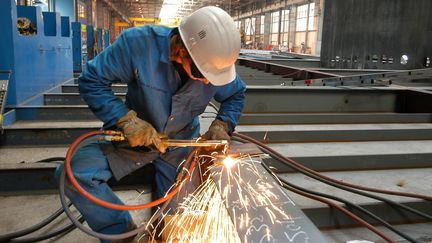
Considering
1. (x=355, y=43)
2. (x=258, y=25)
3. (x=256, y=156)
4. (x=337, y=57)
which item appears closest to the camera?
(x=256, y=156)

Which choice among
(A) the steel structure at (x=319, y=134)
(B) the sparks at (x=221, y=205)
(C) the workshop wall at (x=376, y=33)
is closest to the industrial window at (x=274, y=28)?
(C) the workshop wall at (x=376, y=33)

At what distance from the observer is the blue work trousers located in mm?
1727

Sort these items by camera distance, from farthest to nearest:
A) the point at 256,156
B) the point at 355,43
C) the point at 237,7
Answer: the point at 237,7 < the point at 355,43 < the point at 256,156

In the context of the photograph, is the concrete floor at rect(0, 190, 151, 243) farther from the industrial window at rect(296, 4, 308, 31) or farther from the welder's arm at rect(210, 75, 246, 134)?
the industrial window at rect(296, 4, 308, 31)

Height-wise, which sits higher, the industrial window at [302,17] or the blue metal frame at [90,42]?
the industrial window at [302,17]

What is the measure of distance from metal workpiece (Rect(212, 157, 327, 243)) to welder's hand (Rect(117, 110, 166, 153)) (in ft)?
1.23

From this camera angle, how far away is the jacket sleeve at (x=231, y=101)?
7.18 ft

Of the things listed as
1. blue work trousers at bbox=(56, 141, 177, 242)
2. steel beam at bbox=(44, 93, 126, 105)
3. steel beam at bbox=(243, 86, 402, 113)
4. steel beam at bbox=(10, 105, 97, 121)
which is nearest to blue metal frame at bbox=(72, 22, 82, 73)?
steel beam at bbox=(44, 93, 126, 105)

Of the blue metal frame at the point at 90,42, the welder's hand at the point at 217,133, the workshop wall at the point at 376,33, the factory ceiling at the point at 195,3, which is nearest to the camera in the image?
the welder's hand at the point at 217,133

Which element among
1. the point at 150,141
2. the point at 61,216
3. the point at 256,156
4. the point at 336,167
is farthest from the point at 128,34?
the point at 336,167

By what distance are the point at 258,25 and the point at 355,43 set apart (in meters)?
27.3

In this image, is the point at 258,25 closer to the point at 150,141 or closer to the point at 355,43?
the point at 355,43

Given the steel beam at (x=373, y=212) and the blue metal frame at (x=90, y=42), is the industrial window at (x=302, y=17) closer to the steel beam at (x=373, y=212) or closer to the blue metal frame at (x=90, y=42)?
the blue metal frame at (x=90, y=42)

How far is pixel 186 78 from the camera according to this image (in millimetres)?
1979
